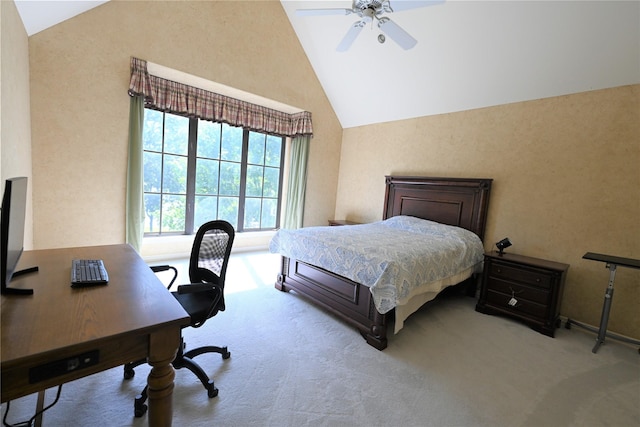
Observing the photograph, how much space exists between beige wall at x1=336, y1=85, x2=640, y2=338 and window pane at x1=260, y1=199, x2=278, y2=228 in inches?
114

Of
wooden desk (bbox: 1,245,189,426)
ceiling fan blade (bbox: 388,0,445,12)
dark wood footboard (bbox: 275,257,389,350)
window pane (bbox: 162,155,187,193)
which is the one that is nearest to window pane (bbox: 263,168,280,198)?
window pane (bbox: 162,155,187,193)

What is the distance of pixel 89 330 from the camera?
913 mm

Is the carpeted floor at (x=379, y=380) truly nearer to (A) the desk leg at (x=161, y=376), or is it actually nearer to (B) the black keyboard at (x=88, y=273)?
(A) the desk leg at (x=161, y=376)

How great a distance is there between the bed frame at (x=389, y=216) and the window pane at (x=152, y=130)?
2516mm

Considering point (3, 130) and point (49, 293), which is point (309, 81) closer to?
point (3, 130)

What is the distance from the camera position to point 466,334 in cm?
254

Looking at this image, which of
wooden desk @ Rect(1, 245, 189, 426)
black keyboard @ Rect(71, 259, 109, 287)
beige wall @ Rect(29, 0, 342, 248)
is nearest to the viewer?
wooden desk @ Rect(1, 245, 189, 426)

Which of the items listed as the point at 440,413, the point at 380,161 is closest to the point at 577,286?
the point at 440,413

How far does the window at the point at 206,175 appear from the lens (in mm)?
3966

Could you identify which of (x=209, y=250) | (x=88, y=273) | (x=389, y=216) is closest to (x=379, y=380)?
(x=209, y=250)

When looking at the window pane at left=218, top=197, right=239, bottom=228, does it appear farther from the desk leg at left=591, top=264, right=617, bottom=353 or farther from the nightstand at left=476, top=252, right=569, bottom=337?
the desk leg at left=591, top=264, right=617, bottom=353

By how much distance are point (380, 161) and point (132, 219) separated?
3.82 m

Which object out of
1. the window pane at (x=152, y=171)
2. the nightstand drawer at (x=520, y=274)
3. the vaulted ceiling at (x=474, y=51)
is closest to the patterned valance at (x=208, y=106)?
the window pane at (x=152, y=171)

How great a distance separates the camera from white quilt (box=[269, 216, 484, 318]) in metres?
2.18
